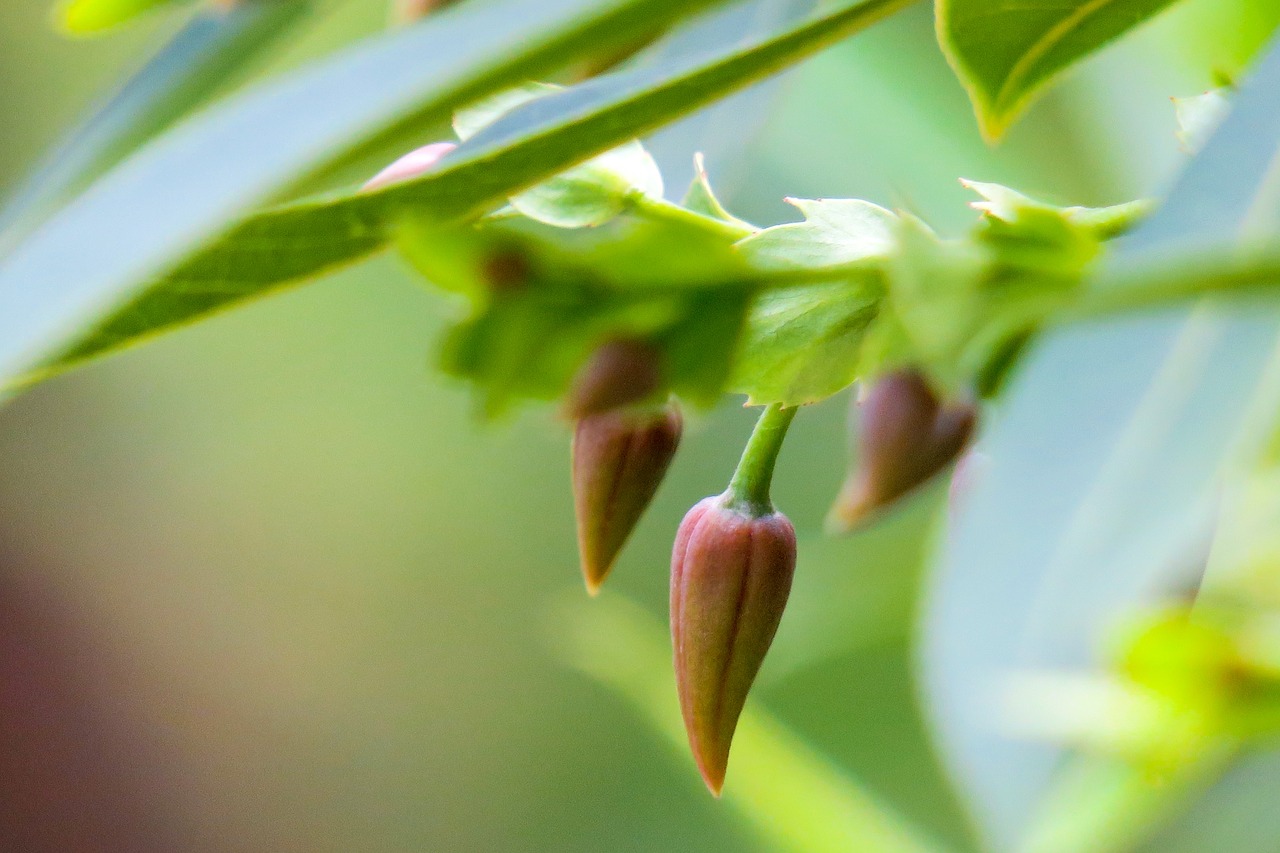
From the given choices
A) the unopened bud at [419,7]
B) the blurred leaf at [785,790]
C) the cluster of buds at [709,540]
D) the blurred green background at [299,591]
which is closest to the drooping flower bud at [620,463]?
the cluster of buds at [709,540]

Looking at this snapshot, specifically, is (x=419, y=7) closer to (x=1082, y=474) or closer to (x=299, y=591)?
(x=1082, y=474)

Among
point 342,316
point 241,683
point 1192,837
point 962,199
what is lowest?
point 241,683

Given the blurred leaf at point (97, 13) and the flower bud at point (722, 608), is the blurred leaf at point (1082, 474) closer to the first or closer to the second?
the flower bud at point (722, 608)

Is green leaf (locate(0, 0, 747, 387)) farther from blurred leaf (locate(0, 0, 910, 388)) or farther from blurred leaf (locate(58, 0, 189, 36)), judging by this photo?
blurred leaf (locate(58, 0, 189, 36))

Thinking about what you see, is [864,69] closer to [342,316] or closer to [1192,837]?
[1192,837]

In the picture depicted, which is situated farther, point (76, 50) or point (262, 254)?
point (76, 50)

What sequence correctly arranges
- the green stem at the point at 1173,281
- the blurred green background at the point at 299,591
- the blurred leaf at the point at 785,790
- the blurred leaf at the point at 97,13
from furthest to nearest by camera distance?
the blurred green background at the point at 299,591
the blurred leaf at the point at 785,790
the blurred leaf at the point at 97,13
the green stem at the point at 1173,281

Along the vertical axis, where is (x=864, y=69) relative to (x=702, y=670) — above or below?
below

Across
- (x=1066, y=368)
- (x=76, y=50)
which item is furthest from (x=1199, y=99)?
(x=76, y=50)
